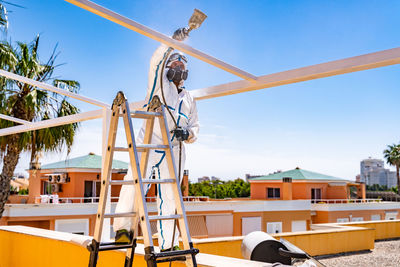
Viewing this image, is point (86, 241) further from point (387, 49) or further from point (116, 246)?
point (387, 49)

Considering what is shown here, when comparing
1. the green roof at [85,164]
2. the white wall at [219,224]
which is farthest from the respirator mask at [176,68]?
the green roof at [85,164]

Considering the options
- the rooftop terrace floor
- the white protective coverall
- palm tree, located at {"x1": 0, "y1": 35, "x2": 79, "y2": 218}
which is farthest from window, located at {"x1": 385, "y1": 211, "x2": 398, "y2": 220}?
the white protective coverall

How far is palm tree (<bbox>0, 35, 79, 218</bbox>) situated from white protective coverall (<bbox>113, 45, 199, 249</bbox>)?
817 cm

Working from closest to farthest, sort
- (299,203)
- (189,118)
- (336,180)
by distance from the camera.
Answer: (189,118), (299,203), (336,180)

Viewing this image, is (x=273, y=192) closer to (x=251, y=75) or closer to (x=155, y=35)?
(x=251, y=75)

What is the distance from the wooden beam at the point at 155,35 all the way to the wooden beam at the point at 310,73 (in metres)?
0.17

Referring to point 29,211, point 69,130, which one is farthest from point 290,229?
point 69,130

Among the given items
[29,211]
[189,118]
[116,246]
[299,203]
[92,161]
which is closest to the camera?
[116,246]

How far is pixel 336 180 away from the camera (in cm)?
3281

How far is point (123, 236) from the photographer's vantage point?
3355mm

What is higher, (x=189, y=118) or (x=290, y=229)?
(x=189, y=118)

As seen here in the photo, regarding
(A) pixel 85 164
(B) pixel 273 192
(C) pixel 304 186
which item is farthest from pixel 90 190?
(C) pixel 304 186

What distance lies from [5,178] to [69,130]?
6.61ft

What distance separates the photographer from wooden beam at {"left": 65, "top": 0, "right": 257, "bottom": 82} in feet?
10.5
